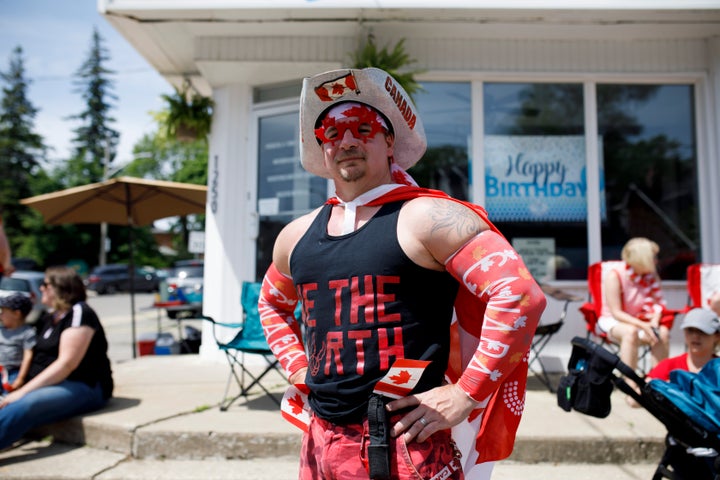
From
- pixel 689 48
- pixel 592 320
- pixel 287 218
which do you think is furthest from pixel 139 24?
pixel 689 48

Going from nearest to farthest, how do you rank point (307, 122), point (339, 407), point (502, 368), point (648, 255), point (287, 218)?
point (502, 368)
point (339, 407)
point (307, 122)
point (648, 255)
point (287, 218)

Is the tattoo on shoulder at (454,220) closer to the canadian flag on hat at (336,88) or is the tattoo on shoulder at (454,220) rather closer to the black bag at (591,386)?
the canadian flag on hat at (336,88)

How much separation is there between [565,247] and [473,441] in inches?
177

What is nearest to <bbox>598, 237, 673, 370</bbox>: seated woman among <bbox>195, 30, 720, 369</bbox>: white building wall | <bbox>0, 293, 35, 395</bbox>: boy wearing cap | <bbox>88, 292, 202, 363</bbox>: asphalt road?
<bbox>195, 30, 720, 369</bbox>: white building wall

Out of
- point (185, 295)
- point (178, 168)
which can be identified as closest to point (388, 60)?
point (185, 295)

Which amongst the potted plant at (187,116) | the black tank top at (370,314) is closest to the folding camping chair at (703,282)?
the black tank top at (370,314)

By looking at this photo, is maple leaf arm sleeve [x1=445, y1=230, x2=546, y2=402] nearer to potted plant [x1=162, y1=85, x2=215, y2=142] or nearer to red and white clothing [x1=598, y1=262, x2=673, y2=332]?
red and white clothing [x1=598, y1=262, x2=673, y2=332]

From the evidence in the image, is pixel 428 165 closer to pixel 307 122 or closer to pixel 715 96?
pixel 715 96

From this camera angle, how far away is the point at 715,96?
18.0ft

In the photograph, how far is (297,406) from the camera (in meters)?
1.60

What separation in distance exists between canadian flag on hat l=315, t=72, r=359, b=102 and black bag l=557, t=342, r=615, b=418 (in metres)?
1.58

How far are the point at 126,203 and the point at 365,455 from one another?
7341 millimetres

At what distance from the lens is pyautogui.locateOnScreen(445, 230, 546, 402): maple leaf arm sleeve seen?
1272 millimetres

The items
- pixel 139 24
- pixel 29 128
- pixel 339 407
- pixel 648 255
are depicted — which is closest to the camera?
pixel 339 407
